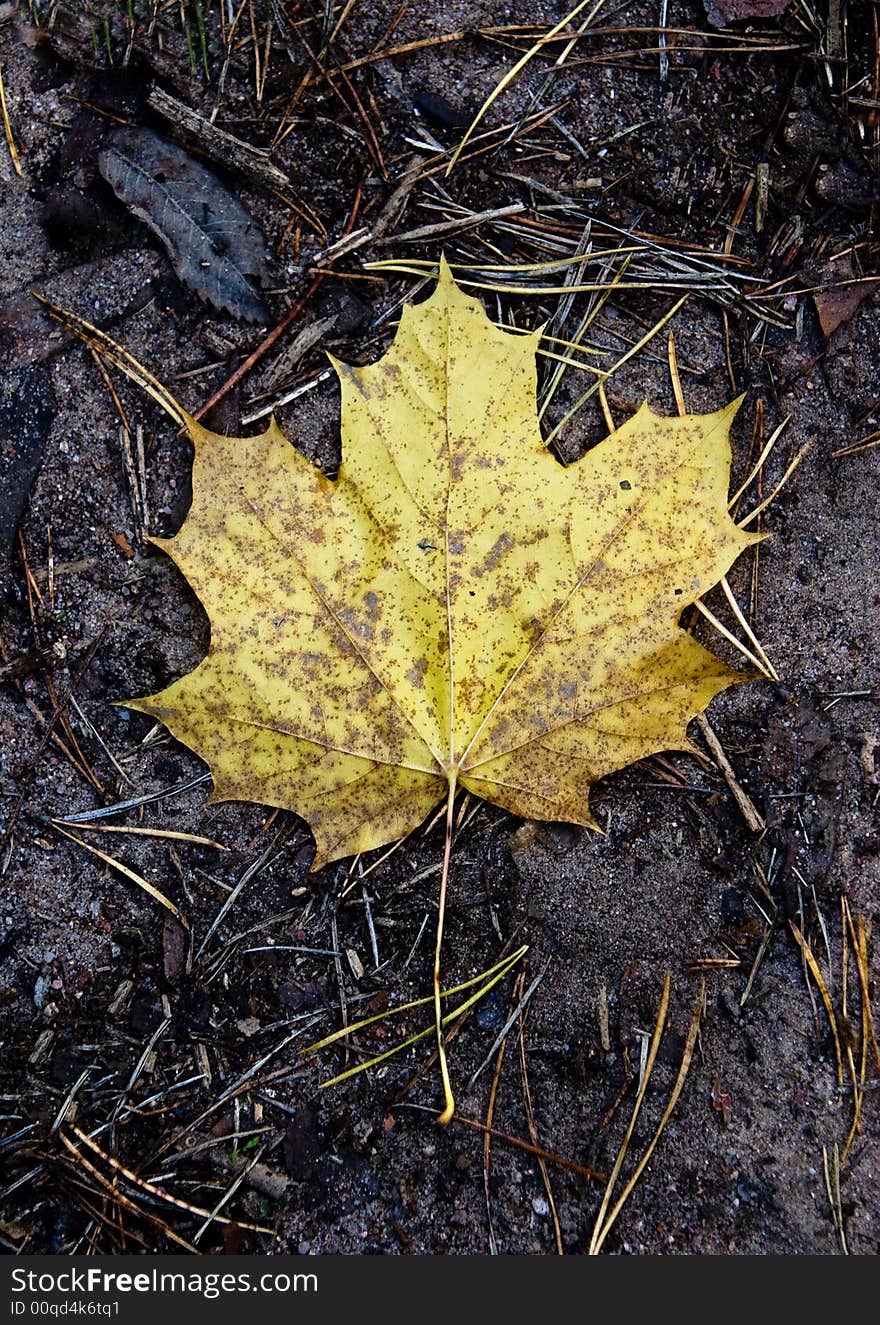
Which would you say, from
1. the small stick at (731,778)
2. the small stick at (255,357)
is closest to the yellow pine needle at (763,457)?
the small stick at (731,778)

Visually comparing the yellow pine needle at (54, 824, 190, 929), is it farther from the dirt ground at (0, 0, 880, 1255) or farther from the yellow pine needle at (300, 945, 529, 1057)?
the yellow pine needle at (300, 945, 529, 1057)

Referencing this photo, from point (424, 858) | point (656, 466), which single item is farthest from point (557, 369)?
point (424, 858)

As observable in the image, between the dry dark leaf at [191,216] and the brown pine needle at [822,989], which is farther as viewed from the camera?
the dry dark leaf at [191,216]

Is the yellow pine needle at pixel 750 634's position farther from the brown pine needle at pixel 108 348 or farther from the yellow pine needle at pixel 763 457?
the brown pine needle at pixel 108 348

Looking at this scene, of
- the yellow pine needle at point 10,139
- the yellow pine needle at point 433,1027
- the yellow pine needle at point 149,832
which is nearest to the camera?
the yellow pine needle at point 433,1027

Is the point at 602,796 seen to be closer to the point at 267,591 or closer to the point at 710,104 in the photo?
the point at 267,591

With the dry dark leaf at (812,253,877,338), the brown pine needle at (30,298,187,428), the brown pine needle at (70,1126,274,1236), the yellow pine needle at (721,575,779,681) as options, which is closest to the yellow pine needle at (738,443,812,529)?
the yellow pine needle at (721,575,779,681)
